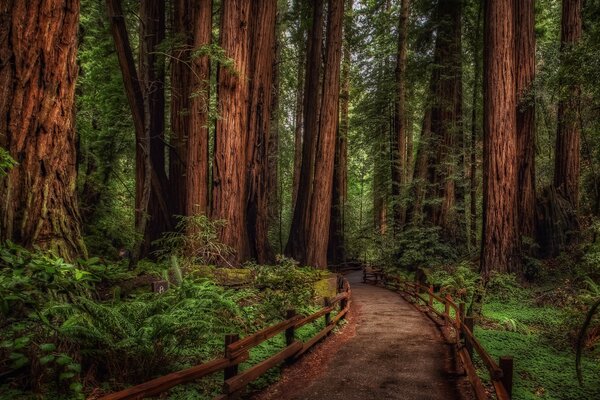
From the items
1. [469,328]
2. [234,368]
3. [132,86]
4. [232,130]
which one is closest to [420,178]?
[232,130]

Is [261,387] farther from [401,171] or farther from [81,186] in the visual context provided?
[401,171]

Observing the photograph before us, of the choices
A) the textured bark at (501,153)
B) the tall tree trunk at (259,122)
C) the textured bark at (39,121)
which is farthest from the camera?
the textured bark at (501,153)

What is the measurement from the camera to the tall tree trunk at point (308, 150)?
14273 millimetres

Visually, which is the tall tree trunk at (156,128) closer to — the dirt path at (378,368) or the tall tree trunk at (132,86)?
the tall tree trunk at (132,86)

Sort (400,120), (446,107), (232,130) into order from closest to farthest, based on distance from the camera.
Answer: (232,130) < (446,107) < (400,120)

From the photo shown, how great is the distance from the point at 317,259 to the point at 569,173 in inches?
349

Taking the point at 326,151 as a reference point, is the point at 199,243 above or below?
below

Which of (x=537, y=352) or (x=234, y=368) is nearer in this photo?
(x=234, y=368)

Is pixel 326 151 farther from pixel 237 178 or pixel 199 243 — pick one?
pixel 199 243

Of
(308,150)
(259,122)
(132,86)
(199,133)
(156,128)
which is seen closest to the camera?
(132,86)

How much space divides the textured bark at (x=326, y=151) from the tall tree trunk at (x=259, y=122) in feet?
6.98

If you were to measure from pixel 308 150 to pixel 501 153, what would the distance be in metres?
6.58

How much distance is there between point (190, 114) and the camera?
36.1ft

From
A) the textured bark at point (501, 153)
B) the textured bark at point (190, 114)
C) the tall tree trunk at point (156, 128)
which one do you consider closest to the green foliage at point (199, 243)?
the textured bark at point (190, 114)
